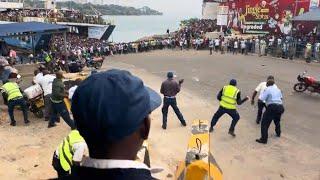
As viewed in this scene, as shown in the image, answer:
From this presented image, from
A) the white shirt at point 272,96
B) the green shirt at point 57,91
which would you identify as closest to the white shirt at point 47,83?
the green shirt at point 57,91

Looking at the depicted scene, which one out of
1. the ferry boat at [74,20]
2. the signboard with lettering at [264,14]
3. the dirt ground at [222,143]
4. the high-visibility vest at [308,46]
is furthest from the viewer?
the ferry boat at [74,20]

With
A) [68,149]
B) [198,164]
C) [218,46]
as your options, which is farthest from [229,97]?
[218,46]

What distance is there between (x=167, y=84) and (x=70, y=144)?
5.71m

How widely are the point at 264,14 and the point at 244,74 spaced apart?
14996 mm

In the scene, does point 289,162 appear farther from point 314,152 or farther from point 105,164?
point 105,164

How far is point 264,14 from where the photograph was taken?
33844mm

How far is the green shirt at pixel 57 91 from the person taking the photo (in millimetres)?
10688

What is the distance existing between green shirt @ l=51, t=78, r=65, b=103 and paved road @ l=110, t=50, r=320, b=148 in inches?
207

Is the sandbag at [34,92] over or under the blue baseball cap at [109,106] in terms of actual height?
under

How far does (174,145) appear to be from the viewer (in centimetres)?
981

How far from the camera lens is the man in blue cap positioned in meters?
1.41

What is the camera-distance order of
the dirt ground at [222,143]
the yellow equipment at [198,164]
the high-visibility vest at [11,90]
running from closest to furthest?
the yellow equipment at [198,164]
the dirt ground at [222,143]
the high-visibility vest at [11,90]

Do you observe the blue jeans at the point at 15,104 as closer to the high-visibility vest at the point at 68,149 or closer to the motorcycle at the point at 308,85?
the high-visibility vest at the point at 68,149

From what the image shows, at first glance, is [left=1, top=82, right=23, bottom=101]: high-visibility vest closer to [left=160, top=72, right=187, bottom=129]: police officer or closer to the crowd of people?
[left=160, top=72, right=187, bottom=129]: police officer
